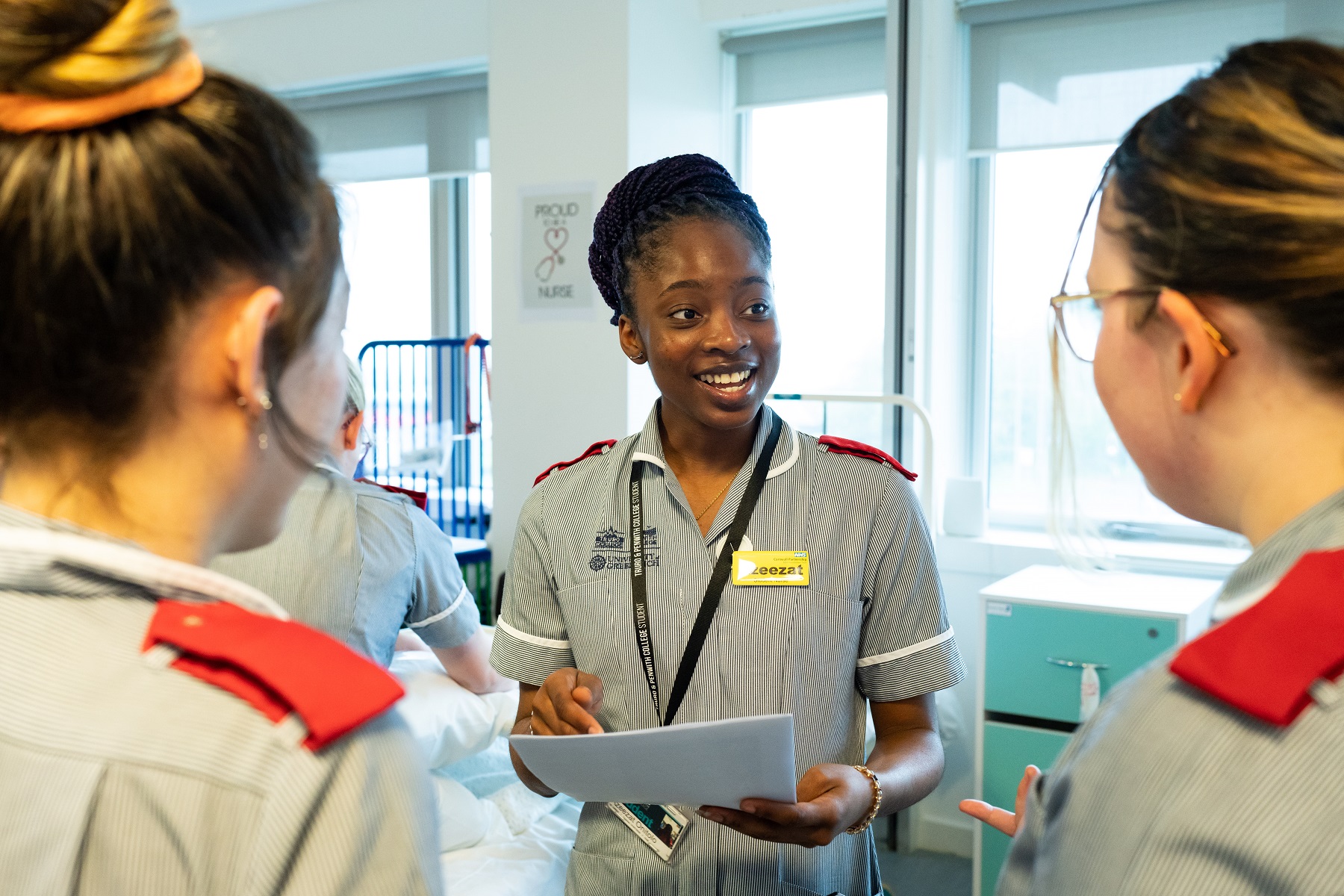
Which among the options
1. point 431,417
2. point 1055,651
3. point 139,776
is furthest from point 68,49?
point 431,417

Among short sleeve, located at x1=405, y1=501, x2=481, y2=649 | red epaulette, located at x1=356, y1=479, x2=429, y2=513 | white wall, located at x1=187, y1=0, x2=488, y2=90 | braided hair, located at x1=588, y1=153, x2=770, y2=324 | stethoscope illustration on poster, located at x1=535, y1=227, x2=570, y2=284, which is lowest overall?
short sleeve, located at x1=405, y1=501, x2=481, y2=649

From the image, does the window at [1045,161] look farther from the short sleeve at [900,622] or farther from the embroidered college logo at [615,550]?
the embroidered college logo at [615,550]

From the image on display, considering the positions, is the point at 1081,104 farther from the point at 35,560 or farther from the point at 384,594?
the point at 35,560

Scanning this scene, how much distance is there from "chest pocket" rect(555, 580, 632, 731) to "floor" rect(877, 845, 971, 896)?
192cm

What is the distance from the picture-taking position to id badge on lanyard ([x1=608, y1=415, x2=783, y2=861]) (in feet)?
4.25

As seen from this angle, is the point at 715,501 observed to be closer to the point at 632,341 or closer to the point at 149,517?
the point at 632,341

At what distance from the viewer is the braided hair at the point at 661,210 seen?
1.46 meters

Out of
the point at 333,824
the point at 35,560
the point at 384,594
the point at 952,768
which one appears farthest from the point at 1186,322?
the point at 952,768

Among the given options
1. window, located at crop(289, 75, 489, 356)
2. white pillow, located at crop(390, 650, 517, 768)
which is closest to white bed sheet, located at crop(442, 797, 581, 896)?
white pillow, located at crop(390, 650, 517, 768)

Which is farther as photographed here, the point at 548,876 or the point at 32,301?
the point at 548,876

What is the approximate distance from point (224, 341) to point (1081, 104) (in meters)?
3.27

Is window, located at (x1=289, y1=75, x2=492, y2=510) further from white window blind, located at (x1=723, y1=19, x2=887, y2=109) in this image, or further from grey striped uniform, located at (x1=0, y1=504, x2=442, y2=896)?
grey striped uniform, located at (x1=0, y1=504, x2=442, y2=896)

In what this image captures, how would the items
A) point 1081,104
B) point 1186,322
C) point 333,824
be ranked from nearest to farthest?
point 333,824, point 1186,322, point 1081,104

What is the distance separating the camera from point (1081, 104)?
10.8 feet
